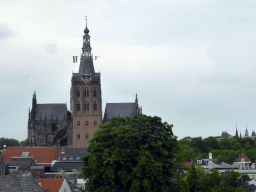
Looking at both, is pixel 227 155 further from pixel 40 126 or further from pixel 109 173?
pixel 109 173

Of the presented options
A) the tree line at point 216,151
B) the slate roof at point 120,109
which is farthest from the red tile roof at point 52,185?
the slate roof at point 120,109

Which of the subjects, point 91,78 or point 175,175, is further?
point 91,78

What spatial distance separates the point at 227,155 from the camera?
16612cm

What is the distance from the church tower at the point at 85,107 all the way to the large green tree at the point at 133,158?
3651 inches

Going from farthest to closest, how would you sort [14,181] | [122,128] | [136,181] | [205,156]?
1. [205,156]
2. [122,128]
3. [136,181]
4. [14,181]

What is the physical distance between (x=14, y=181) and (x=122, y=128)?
71.5 feet

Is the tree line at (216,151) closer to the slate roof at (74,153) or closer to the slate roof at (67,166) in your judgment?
the slate roof at (74,153)

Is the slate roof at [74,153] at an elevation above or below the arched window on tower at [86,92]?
below

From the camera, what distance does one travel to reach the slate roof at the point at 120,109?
533ft

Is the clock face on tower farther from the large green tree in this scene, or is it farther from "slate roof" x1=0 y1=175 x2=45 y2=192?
"slate roof" x1=0 y1=175 x2=45 y2=192

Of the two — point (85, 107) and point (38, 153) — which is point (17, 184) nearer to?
point (38, 153)

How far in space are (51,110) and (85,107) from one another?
48.0ft

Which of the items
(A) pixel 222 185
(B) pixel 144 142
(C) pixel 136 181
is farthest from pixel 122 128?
(A) pixel 222 185

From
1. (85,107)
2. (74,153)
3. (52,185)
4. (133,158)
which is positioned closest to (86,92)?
(85,107)
